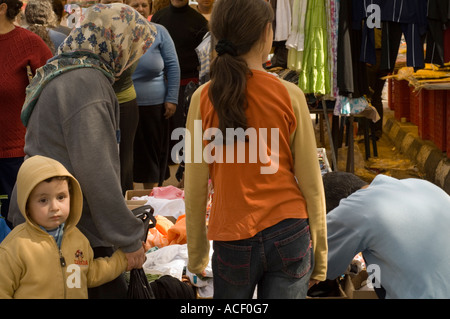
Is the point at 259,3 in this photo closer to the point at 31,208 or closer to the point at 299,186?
the point at 299,186

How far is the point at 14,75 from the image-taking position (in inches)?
172

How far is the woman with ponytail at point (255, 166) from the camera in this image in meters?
→ 2.31

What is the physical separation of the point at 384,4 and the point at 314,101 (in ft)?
3.58

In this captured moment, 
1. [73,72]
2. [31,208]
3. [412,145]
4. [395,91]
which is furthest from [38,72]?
[395,91]

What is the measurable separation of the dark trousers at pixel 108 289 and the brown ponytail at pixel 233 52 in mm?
735

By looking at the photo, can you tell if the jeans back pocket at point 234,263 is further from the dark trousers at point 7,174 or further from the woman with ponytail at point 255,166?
the dark trousers at point 7,174

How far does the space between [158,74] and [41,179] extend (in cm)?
309

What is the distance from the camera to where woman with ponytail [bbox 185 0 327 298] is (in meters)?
2.31

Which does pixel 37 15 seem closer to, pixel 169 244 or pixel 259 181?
pixel 169 244

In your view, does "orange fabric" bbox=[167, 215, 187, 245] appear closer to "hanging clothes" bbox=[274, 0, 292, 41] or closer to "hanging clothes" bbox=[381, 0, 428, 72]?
"hanging clothes" bbox=[274, 0, 292, 41]

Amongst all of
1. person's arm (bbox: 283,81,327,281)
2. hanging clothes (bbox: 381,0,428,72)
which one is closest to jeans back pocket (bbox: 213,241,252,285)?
person's arm (bbox: 283,81,327,281)

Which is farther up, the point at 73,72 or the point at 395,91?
the point at 73,72

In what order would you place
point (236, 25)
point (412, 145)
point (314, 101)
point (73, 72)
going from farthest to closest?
point (412, 145)
point (314, 101)
point (73, 72)
point (236, 25)

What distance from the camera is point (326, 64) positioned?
19.0 feet
